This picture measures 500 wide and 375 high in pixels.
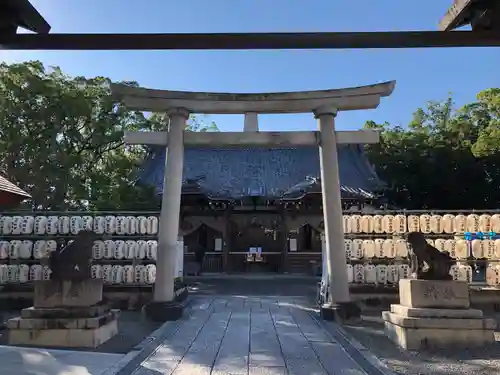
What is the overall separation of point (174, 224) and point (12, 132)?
413 inches

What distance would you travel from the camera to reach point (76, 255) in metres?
7.45

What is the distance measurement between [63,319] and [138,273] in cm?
383

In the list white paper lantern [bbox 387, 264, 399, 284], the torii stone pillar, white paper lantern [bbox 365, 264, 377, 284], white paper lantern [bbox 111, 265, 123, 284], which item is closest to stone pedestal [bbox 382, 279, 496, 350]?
white paper lantern [bbox 365, 264, 377, 284]

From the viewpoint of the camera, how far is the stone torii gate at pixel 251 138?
923 cm

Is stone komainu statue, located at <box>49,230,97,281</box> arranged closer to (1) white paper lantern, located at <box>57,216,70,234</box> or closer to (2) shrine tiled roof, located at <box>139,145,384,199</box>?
(1) white paper lantern, located at <box>57,216,70,234</box>

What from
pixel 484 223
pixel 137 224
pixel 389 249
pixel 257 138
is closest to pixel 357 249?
pixel 389 249

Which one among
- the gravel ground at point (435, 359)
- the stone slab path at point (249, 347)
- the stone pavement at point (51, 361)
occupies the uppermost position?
the stone pavement at point (51, 361)

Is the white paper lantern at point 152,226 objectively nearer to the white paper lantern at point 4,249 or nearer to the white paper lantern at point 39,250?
the white paper lantern at point 39,250

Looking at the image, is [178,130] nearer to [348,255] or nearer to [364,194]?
[348,255]

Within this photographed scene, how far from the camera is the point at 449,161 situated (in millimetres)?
25922

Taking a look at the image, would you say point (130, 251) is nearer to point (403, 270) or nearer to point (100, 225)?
point (100, 225)

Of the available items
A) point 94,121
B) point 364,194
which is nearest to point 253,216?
point 364,194

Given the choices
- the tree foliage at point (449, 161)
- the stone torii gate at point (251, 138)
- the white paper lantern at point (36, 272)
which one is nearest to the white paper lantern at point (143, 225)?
the stone torii gate at point (251, 138)

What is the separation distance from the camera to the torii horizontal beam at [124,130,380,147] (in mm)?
9742
